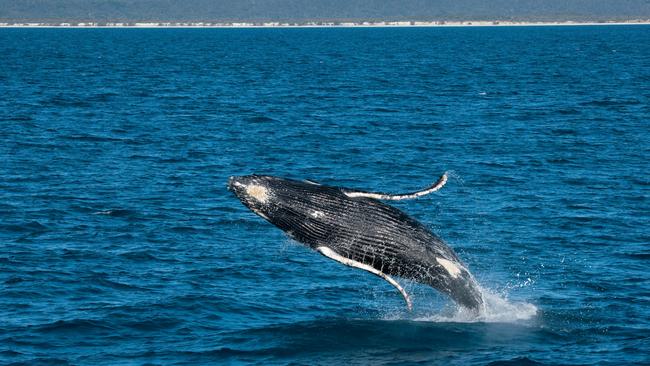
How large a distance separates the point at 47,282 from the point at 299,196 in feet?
35.8

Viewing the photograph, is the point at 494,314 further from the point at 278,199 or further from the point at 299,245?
the point at 299,245

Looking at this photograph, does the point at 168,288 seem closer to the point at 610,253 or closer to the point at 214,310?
the point at 214,310

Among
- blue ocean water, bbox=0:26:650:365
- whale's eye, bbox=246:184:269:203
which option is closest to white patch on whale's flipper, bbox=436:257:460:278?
blue ocean water, bbox=0:26:650:365

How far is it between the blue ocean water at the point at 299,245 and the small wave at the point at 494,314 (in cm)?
7

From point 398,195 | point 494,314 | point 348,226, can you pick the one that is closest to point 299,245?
point 494,314

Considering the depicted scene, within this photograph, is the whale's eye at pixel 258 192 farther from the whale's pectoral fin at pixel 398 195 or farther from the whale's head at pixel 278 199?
the whale's pectoral fin at pixel 398 195

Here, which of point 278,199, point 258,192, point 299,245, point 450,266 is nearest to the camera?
point 258,192

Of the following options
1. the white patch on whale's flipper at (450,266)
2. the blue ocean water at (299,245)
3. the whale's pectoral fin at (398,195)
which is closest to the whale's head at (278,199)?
the whale's pectoral fin at (398,195)

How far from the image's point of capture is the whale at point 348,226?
54.7 ft

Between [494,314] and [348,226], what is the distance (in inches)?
243

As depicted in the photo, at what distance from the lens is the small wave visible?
21062mm

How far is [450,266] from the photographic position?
17.1m

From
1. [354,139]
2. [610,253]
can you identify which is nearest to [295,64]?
[354,139]

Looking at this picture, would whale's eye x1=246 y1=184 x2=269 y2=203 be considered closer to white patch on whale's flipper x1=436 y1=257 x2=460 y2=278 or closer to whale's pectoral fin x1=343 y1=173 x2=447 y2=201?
whale's pectoral fin x1=343 y1=173 x2=447 y2=201
